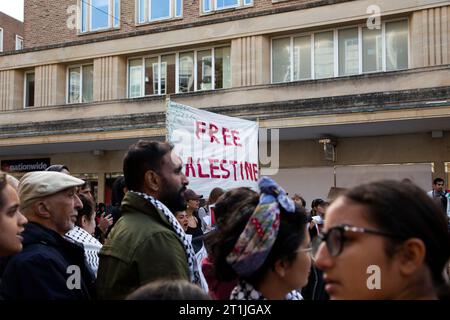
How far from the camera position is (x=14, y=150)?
68.7 ft

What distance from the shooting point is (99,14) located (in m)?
21.2

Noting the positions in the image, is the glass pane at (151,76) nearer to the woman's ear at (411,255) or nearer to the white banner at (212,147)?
the white banner at (212,147)

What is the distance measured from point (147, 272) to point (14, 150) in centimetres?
1973

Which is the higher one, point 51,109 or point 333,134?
point 51,109

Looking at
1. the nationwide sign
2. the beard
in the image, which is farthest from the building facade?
the beard

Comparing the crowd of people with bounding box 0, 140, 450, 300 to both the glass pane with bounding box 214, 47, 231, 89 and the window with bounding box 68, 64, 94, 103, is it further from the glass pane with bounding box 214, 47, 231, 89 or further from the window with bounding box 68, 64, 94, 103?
the window with bounding box 68, 64, 94, 103

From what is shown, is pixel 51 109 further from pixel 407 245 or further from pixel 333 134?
pixel 407 245

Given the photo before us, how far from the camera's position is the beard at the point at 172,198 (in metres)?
3.30

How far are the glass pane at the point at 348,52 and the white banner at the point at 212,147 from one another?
8.97 meters

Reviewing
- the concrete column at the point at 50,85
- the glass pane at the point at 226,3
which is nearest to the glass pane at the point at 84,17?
the concrete column at the point at 50,85

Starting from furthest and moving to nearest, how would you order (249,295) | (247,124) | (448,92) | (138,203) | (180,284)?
1. (448,92)
2. (247,124)
3. (138,203)
4. (249,295)
5. (180,284)

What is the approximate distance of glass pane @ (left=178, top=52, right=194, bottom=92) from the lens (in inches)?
749
